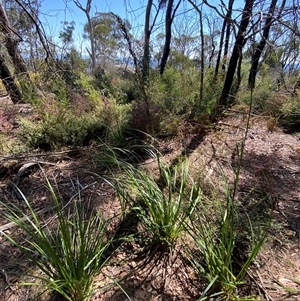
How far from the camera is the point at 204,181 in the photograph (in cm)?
176

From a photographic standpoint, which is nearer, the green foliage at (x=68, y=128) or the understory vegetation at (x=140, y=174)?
the understory vegetation at (x=140, y=174)

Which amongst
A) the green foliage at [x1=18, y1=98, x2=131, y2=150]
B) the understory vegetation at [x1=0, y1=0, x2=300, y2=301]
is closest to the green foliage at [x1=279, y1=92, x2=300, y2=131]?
the understory vegetation at [x1=0, y1=0, x2=300, y2=301]

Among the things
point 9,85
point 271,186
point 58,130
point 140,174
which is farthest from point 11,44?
point 271,186

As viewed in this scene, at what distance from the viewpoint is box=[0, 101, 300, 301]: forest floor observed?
3.61 ft

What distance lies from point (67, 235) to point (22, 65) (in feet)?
14.4

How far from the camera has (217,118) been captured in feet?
10.1

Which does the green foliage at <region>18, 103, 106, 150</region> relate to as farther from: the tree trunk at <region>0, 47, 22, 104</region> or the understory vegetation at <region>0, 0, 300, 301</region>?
the tree trunk at <region>0, 47, 22, 104</region>

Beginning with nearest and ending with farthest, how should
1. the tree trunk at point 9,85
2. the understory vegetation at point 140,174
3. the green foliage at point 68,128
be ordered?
the understory vegetation at point 140,174
the green foliage at point 68,128
the tree trunk at point 9,85

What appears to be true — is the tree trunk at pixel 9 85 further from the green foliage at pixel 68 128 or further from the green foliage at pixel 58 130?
the green foliage at pixel 58 130

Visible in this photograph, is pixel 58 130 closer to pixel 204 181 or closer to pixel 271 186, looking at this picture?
pixel 204 181

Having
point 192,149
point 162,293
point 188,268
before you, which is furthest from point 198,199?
point 192,149

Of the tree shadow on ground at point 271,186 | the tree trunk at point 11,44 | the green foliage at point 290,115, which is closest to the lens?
the tree shadow on ground at point 271,186

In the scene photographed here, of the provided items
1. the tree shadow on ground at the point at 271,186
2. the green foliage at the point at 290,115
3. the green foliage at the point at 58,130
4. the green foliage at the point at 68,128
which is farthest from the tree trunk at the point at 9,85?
the green foliage at the point at 290,115

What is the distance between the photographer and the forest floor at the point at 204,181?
1.10 m
